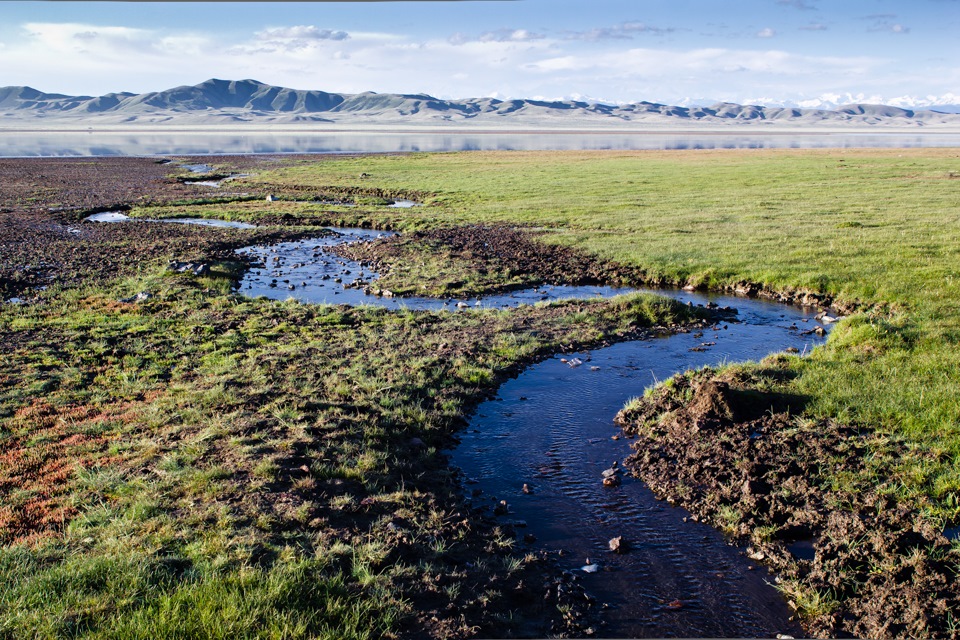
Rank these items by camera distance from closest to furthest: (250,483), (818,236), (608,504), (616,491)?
(250,483), (608,504), (616,491), (818,236)

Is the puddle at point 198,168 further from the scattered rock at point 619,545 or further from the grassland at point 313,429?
the scattered rock at point 619,545

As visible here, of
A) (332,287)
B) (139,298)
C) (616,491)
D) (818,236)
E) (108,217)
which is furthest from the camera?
(108,217)

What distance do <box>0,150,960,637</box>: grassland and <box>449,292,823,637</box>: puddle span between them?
0.72 meters

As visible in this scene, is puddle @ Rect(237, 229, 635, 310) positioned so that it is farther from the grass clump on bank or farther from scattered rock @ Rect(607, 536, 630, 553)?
scattered rock @ Rect(607, 536, 630, 553)

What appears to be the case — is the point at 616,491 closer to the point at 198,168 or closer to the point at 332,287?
the point at 332,287

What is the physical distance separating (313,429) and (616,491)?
206 inches

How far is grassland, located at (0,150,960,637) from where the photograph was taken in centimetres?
695

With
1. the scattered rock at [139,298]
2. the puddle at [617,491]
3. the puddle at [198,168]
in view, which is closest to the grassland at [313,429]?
the scattered rock at [139,298]

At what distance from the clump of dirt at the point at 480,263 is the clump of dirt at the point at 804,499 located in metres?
11.7

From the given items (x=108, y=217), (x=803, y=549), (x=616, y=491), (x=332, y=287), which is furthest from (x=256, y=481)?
(x=108, y=217)

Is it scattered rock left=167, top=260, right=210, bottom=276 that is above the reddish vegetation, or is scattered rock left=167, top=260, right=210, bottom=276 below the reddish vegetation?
above

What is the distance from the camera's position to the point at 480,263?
26.9 m

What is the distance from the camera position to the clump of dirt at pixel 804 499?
7.32 m

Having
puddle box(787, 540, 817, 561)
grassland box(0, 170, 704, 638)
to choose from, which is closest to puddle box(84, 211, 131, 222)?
grassland box(0, 170, 704, 638)
